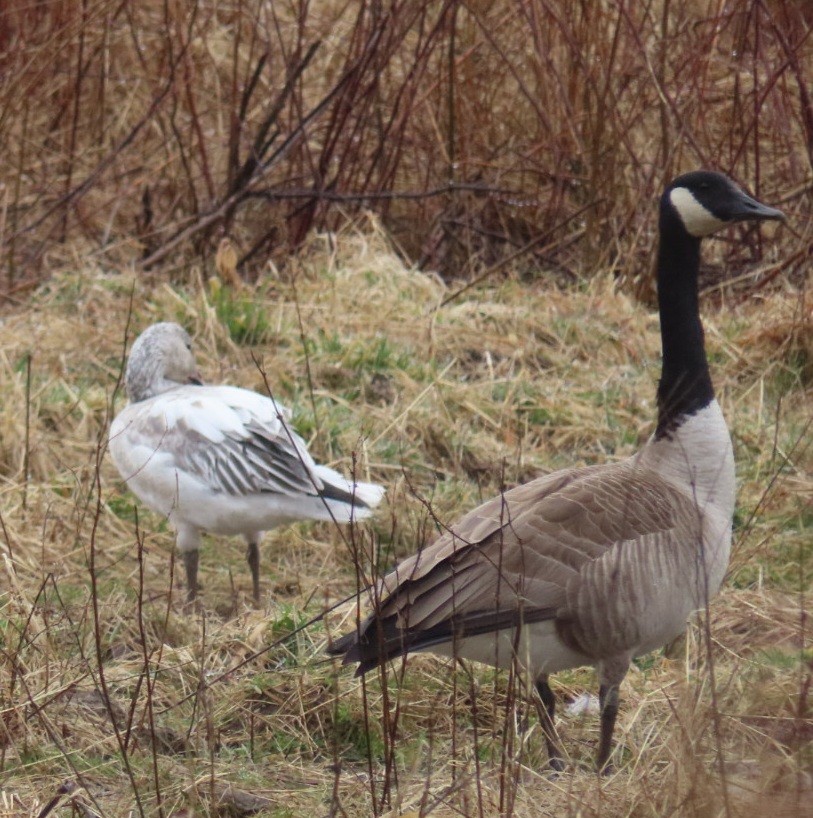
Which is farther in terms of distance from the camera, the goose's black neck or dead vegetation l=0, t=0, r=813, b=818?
the goose's black neck

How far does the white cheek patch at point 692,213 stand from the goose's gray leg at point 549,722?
5.22 ft

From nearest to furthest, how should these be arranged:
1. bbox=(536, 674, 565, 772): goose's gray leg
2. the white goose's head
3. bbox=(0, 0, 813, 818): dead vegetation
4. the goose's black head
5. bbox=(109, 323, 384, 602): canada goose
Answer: bbox=(0, 0, 813, 818): dead vegetation < bbox=(536, 674, 565, 772): goose's gray leg < the goose's black head < bbox=(109, 323, 384, 602): canada goose < the white goose's head

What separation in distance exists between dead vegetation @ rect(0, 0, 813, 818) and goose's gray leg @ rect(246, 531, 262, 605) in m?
0.08

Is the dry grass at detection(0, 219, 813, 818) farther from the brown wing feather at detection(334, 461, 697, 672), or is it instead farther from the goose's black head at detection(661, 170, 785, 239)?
the goose's black head at detection(661, 170, 785, 239)

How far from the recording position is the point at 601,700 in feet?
12.5

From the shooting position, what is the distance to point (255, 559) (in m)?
5.35

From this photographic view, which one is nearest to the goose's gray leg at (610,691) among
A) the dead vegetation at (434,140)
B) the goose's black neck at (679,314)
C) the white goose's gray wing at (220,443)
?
the goose's black neck at (679,314)

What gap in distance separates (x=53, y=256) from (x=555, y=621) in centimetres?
608

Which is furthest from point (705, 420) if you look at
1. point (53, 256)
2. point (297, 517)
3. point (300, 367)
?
point (53, 256)

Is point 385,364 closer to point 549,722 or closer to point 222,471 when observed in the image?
point 222,471

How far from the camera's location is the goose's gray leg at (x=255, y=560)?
525 centimetres

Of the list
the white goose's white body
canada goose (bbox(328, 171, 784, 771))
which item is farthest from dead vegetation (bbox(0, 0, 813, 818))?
the white goose's white body

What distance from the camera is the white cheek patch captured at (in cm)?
446

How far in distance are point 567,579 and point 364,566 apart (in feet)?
2.59
